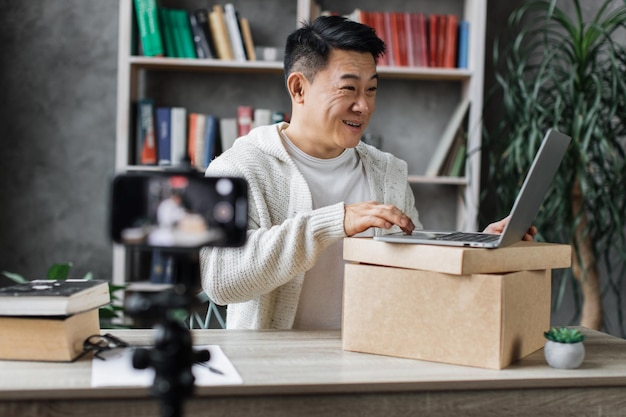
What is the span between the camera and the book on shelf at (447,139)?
3.14 m

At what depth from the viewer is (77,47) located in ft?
10.7

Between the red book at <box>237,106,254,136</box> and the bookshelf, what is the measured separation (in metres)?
0.16

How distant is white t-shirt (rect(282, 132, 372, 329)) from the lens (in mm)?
1823

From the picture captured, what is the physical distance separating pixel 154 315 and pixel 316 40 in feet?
3.76

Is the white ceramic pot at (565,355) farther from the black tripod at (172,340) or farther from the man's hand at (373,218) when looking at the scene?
the black tripod at (172,340)

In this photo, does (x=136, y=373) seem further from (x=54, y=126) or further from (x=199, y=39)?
(x=54, y=126)

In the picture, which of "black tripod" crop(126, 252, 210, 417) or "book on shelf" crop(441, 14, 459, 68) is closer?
"black tripod" crop(126, 252, 210, 417)

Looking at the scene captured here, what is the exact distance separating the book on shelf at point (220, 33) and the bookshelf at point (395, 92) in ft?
0.19

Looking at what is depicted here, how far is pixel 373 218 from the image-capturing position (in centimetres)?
139

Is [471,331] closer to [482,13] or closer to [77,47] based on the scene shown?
[482,13]

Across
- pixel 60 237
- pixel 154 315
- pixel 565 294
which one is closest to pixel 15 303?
pixel 154 315

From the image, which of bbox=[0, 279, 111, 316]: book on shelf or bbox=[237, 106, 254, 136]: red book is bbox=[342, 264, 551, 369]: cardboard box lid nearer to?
bbox=[0, 279, 111, 316]: book on shelf

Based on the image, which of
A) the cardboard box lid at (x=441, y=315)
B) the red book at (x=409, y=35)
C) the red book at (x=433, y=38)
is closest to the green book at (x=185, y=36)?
the red book at (x=409, y=35)

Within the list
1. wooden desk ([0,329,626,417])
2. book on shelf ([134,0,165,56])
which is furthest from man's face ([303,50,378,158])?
book on shelf ([134,0,165,56])
